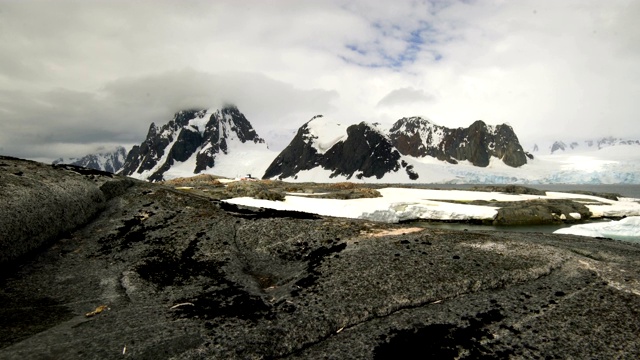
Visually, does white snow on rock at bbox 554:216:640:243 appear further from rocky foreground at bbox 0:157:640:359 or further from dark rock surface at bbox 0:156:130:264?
dark rock surface at bbox 0:156:130:264

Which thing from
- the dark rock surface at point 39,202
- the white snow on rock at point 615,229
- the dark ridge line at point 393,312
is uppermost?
the dark rock surface at point 39,202

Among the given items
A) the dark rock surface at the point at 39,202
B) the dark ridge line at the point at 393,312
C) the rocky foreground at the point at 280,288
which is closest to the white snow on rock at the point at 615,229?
the rocky foreground at the point at 280,288

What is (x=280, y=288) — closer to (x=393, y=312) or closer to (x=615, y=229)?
(x=393, y=312)

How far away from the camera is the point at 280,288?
45.4ft

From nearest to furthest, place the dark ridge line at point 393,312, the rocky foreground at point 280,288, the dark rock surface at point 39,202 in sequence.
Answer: the rocky foreground at point 280,288, the dark ridge line at point 393,312, the dark rock surface at point 39,202

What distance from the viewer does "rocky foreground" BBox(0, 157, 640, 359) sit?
981cm

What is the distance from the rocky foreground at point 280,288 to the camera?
32.2 feet

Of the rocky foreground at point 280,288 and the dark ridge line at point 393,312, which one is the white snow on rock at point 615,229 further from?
the dark ridge line at point 393,312

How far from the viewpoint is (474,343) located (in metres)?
9.70

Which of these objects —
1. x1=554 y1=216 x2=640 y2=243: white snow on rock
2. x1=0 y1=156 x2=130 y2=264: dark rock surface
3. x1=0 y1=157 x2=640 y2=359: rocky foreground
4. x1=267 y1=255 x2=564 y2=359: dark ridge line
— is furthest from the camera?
x1=554 y1=216 x2=640 y2=243: white snow on rock

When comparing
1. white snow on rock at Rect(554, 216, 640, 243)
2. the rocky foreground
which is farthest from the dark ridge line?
white snow on rock at Rect(554, 216, 640, 243)

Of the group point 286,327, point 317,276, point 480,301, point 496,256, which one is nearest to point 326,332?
point 286,327

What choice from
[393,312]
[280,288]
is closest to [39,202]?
[280,288]

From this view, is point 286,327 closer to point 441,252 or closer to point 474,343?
point 474,343
